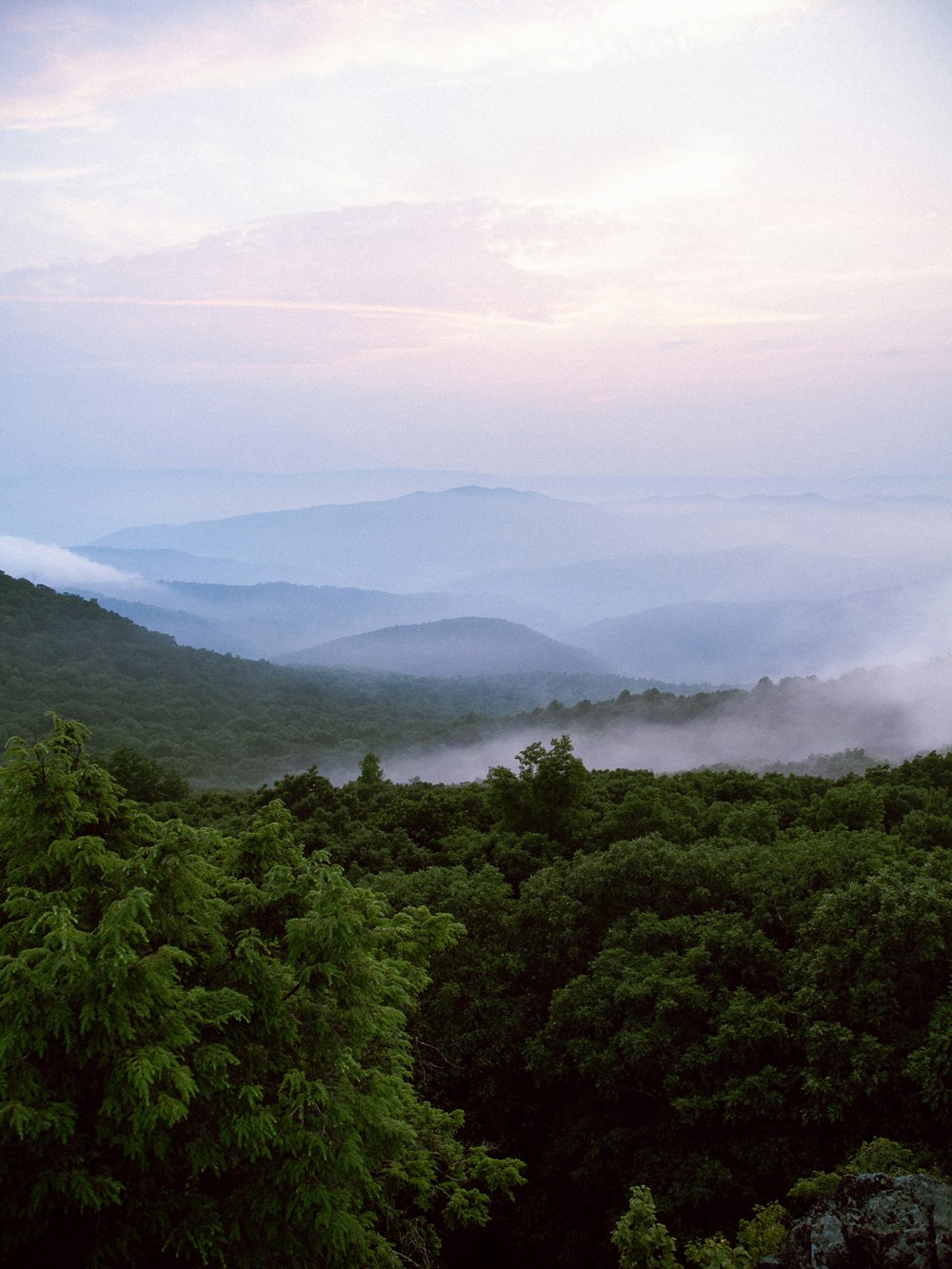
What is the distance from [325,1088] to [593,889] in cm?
1134

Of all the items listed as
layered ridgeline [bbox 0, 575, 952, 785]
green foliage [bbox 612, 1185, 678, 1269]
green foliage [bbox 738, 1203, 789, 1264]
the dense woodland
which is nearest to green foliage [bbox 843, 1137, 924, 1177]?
the dense woodland

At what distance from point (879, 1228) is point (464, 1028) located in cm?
1006

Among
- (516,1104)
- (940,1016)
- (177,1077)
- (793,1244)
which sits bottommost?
(516,1104)

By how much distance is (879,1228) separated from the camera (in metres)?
8.36

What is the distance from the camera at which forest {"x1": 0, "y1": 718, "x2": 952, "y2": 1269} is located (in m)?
7.91

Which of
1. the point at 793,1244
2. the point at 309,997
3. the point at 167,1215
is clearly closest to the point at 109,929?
the point at 309,997

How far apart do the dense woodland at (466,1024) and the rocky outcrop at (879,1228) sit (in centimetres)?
137

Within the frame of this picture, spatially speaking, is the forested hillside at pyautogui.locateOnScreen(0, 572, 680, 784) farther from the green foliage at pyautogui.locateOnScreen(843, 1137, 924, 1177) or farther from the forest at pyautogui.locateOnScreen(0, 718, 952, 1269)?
the green foliage at pyautogui.locateOnScreen(843, 1137, 924, 1177)

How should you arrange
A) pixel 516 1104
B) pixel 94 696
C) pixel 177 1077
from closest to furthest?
1. pixel 177 1077
2. pixel 516 1104
3. pixel 94 696

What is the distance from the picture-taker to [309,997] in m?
9.00

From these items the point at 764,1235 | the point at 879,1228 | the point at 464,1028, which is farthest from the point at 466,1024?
the point at 879,1228

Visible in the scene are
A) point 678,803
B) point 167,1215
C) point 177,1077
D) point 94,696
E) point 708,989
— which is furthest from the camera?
point 94,696

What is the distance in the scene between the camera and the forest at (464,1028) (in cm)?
791

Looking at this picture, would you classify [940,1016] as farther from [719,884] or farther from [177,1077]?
[177,1077]
